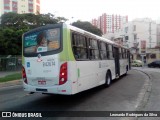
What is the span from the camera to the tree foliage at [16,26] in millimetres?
30516

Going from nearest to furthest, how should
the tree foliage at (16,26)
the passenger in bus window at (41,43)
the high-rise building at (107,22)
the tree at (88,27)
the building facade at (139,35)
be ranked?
the passenger in bus window at (41,43) → the tree foliage at (16,26) → the tree at (88,27) → the building facade at (139,35) → the high-rise building at (107,22)

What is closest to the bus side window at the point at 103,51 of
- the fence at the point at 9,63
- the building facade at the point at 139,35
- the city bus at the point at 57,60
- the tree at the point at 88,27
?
the city bus at the point at 57,60

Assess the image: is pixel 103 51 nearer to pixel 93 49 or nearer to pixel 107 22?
pixel 93 49

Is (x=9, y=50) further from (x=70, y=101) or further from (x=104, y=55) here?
(x=70, y=101)

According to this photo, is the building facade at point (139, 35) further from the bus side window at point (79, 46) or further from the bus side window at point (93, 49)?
the bus side window at point (79, 46)

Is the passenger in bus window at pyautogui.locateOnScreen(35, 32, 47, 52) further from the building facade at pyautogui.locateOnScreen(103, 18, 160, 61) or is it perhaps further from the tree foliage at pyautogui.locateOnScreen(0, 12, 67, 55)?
the building facade at pyautogui.locateOnScreen(103, 18, 160, 61)

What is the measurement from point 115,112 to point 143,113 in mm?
869

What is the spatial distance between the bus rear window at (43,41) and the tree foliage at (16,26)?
23.0 metres

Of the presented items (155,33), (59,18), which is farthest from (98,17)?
(59,18)

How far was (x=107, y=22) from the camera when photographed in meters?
104

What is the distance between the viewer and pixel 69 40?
765cm

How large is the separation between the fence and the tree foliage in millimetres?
2095

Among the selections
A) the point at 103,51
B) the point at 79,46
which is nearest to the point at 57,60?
the point at 79,46

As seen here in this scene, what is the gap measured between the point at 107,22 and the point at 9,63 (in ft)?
263
